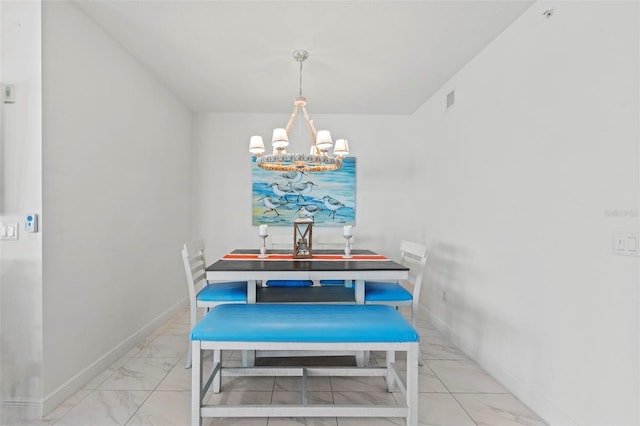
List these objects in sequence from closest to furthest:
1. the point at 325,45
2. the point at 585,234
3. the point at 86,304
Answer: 1. the point at 585,234
2. the point at 86,304
3. the point at 325,45

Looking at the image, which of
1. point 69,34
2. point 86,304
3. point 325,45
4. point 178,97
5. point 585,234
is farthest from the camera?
point 178,97

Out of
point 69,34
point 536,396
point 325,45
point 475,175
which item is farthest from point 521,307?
point 69,34

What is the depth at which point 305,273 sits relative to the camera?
2.23m

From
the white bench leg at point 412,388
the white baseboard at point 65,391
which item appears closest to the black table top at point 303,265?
the white bench leg at point 412,388

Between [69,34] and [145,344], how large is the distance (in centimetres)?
242

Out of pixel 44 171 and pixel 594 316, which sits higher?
pixel 44 171

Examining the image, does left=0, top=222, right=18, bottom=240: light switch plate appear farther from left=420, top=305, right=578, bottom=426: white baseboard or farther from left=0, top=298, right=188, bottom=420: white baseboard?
left=420, top=305, right=578, bottom=426: white baseboard

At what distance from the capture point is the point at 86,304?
225cm

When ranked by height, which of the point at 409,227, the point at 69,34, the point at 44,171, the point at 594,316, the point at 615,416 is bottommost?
the point at 615,416

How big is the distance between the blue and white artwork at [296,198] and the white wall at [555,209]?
1.76 m

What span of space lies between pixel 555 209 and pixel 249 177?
11.0 ft

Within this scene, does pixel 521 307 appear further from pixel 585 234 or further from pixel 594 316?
pixel 585 234

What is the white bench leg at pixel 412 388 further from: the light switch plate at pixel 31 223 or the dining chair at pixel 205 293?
the light switch plate at pixel 31 223

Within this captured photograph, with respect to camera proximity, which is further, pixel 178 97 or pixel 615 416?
pixel 178 97
